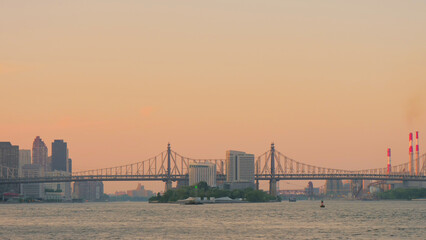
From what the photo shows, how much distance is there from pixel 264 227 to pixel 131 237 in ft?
59.8

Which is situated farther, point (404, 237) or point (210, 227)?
point (210, 227)

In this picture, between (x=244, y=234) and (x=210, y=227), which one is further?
(x=210, y=227)

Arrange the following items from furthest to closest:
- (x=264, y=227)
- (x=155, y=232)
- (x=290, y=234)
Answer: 1. (x=264, y=227)
2. (x=155, y=232)
3. (x=290, y=234)

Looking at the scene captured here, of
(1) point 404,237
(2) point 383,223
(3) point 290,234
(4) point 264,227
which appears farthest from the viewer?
(2) point 383,223

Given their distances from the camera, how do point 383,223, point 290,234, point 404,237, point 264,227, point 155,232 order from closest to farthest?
point 404,237 < point 290,234 < point 155,232 < point 264,227 < point 383,223

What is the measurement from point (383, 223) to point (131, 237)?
32514 millimetres

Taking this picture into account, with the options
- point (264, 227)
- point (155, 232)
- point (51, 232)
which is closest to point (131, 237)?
Result: point (155, 232)

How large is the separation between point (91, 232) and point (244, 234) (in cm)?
1599

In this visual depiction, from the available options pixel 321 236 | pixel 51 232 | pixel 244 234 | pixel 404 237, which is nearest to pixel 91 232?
pixel 51 232

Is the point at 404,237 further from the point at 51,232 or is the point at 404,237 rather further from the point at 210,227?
the point at 51,232

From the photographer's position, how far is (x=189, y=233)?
3115 inches

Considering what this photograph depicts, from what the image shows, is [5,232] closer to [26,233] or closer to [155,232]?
[26,233]

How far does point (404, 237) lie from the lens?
71.2 meters

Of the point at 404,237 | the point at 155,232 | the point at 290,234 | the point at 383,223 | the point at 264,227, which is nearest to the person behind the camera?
the point at 404,237
